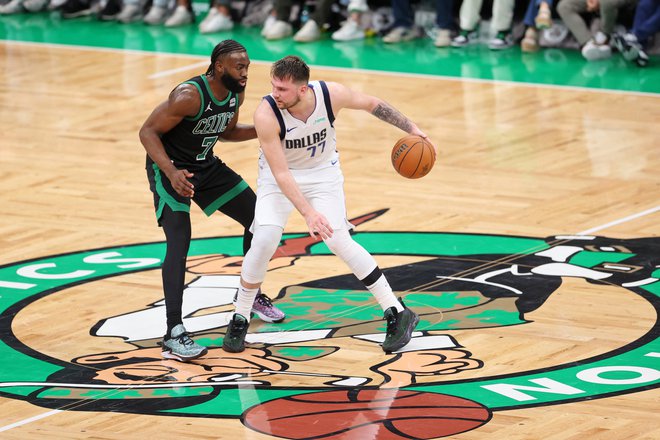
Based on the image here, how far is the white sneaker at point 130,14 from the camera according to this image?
59.5ft

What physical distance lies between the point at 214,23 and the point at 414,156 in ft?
33.8

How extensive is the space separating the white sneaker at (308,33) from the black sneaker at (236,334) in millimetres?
9609

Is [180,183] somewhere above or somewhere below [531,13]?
above

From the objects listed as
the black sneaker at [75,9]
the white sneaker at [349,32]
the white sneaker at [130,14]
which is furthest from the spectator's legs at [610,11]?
the black sneaker at [75,9]

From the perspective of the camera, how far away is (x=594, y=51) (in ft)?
48.4

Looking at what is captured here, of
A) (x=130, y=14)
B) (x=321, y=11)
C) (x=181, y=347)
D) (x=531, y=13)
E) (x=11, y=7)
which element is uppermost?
(x=181, y=347)

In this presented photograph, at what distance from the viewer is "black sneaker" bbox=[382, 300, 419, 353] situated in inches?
277

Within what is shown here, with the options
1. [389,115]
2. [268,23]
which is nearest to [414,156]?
[389,115]

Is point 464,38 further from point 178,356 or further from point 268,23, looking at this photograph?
point 178,356

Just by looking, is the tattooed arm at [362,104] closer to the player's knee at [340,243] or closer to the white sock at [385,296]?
the player's knee at [340,243]

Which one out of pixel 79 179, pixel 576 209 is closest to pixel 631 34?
pixel 576 209

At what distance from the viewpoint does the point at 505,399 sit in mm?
6301

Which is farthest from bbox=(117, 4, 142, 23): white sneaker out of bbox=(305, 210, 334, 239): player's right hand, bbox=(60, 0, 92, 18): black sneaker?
bbox=(305, 210, 334, 239): player's right hand

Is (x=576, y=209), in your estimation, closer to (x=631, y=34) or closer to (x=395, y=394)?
(x=395, y=394)
